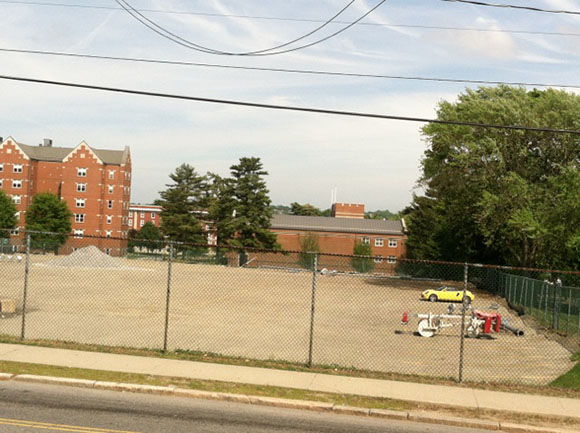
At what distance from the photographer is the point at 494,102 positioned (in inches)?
2031

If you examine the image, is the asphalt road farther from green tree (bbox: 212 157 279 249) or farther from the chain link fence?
green tree (bbox: 212 157 279 249)

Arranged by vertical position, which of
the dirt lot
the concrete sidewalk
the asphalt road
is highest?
the concrete sidewalk

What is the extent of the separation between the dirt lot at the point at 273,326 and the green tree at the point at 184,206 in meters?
57.8

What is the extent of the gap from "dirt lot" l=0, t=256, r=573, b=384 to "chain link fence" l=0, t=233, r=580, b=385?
0.20 ft

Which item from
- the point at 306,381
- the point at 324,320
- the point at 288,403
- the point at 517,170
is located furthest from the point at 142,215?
the point at 288,403

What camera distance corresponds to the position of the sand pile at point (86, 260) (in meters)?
63.1

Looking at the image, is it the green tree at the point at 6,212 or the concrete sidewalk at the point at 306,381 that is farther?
the green tree at the point at 6,212

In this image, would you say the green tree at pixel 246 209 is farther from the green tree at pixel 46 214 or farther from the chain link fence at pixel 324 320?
the chain link fence at pixel 324 320

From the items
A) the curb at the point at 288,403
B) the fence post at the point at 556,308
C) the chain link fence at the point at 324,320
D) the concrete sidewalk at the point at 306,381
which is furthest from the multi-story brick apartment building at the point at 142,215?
the curb at the point at 288,403

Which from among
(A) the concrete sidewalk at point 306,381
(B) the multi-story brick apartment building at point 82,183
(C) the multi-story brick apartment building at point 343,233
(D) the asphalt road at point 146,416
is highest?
(B) the multi-story brick apartment building at point 82,183

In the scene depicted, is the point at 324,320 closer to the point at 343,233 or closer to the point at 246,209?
the point at 246,209

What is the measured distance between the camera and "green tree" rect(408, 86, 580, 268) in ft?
152

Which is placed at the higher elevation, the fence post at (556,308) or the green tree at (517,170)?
the green tree at (517,170)

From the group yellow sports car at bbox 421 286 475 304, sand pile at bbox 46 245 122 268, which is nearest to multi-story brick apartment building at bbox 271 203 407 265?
sand pile at bbox 46 245 122 268
